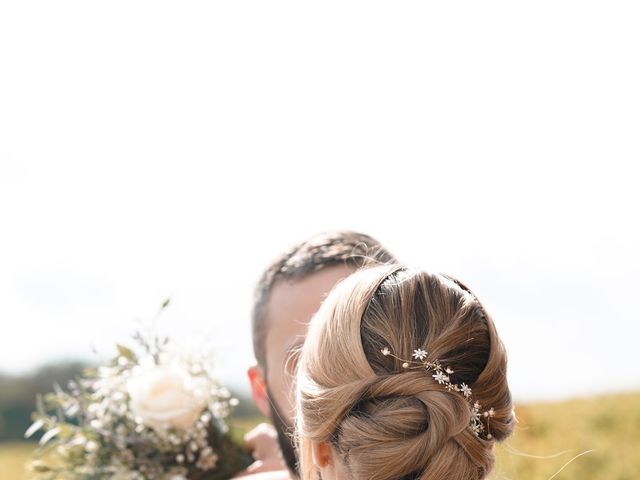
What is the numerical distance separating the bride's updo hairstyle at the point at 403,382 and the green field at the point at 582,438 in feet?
10.4

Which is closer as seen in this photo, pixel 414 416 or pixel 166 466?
pixel 414 416

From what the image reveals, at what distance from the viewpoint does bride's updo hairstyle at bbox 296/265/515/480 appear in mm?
2045

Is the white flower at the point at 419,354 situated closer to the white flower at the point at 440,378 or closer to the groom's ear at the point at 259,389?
the white flower at the point at 440,378

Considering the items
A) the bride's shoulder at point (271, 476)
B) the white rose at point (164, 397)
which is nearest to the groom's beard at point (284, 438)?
the bride's shoulder at point (271, 476)

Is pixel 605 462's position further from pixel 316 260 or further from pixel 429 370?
pixel 429 370

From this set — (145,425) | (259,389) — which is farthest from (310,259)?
(145,425)

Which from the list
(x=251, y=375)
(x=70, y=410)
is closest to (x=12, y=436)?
(x=70, y=410)

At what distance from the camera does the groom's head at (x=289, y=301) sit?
11.0 feet

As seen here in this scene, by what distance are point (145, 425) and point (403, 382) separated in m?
2.26

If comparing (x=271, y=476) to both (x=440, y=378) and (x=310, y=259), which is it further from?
(x=440, y=378)

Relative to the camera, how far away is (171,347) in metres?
4.12

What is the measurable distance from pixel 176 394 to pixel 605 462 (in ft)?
10.4

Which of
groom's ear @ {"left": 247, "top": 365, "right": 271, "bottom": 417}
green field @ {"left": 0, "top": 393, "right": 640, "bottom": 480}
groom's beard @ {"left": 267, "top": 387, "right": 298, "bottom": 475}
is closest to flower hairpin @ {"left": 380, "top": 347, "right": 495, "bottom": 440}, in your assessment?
groom's beard @ {"left": 267, "top": 387, "right": 298, "bottom": 475}

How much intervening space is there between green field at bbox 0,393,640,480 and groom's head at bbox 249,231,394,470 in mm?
2214
